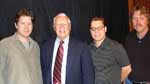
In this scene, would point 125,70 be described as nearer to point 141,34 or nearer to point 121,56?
point 121,56

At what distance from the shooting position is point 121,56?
308 cm

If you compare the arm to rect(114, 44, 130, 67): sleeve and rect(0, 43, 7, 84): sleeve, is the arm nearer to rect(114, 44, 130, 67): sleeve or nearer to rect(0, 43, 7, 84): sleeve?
rect(114, 44, 130, 67): sleeve

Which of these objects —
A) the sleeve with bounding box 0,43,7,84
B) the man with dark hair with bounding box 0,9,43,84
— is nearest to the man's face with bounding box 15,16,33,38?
the man with dark hair with bounding box 0,9,43,84

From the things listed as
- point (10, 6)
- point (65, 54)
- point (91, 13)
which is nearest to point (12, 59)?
point (65, 54)

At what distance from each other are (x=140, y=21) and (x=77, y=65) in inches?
29.5

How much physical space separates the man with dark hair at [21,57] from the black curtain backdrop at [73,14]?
0.79 meters

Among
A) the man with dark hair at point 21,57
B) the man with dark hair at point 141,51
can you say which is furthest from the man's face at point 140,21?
the man with dark hair at point 21,57

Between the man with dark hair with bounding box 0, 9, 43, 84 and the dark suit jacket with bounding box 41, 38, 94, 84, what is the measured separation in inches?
3.5

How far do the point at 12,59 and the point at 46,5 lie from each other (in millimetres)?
1409

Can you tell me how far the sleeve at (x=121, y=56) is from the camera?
10.1 feet

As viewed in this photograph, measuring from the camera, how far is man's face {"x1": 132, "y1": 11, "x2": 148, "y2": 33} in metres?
3.23

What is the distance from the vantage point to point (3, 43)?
9.29 feet

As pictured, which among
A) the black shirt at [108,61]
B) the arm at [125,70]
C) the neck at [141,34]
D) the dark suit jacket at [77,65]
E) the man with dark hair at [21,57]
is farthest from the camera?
the neck at [141,34]

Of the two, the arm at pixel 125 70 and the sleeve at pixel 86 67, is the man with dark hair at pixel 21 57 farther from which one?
the arm at pixel 125 70
